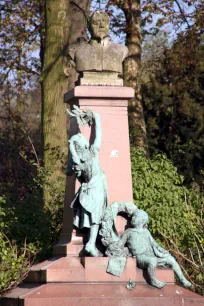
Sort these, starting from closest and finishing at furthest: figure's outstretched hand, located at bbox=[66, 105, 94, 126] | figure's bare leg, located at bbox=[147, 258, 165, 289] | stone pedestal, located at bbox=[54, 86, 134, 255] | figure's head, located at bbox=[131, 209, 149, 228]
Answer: figure's bare leg, located at bbox=[147, 258, 165, 289] < figure's head, located at bbox=[131, 209, 149, 228] < figure's outstretched hand, located at bbox=[66, 105, 94, 126] < stone pedestal, located at bbox=[54, 86, 134, 255]

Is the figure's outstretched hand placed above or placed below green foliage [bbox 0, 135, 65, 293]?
above

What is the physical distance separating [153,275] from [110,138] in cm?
190

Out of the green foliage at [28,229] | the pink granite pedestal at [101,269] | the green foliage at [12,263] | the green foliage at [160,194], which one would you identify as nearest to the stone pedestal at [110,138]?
the pink granite pedestal at [101,269]

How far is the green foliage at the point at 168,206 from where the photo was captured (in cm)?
1500

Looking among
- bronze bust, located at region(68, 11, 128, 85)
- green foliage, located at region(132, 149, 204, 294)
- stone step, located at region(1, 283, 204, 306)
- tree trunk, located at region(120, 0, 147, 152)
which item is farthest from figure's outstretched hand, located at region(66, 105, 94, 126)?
tree trunk, located at region(120, 0, 147, 152)

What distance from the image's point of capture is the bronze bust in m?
12.1

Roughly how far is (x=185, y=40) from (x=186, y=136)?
8.77 feet

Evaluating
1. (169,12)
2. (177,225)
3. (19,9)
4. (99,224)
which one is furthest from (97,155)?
(19,9)

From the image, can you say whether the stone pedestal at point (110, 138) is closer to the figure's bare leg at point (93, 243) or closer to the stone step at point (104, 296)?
the figure's bare leg at point (93, 243)

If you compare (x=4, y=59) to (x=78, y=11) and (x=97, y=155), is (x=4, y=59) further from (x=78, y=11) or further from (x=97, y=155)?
(x=97, y=155)

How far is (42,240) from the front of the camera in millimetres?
14492

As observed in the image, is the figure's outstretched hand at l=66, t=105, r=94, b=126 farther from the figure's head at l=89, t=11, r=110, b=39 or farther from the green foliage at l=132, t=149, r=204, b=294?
the green foliage at l=132, t=149, r=204, b=294

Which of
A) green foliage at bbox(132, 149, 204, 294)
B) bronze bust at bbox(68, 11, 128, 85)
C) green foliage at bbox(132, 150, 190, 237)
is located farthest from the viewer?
green foliage at bbox(132, 150, 190, 237)

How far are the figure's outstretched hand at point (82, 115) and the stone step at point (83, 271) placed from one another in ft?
5.68
